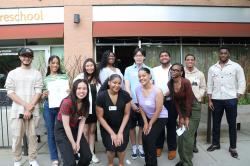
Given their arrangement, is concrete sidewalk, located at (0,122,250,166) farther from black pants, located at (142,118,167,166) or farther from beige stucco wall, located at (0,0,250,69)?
beige stucco wall, located at (0,0,250,69)

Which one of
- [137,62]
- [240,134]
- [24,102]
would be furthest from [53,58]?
[240,134]

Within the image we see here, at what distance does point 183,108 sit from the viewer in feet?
18.2

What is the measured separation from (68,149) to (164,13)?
10706 millimetres

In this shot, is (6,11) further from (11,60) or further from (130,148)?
(130,148)

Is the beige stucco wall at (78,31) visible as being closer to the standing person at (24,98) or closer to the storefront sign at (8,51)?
the storefront sign at (8,51)

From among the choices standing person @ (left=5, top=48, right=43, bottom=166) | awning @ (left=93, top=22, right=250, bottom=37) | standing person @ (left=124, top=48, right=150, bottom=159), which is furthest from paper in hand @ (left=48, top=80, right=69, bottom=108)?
awning @ (left=93, top=22, right=250, bottom=37)

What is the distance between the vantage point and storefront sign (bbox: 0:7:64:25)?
1434 centimetres

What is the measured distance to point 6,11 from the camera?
47.5 ft

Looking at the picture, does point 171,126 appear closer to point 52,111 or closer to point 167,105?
point 167,105

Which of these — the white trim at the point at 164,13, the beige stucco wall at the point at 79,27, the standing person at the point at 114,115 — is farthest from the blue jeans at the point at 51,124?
the white trim at the point at 164,13

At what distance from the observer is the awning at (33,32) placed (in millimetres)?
14070

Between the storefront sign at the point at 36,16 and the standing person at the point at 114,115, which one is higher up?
the storefront sign at the point at 36,16

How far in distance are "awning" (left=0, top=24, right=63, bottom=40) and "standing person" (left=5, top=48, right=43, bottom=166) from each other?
29.2 ft

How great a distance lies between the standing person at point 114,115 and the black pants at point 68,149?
0.49 m
